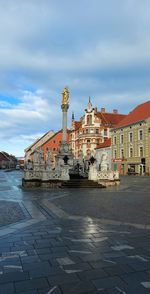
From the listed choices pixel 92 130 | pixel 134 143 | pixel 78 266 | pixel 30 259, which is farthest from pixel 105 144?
pixel 78 266

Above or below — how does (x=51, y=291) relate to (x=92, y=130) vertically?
below

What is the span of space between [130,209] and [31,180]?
541 inches

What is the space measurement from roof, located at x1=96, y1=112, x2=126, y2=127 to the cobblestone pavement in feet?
235

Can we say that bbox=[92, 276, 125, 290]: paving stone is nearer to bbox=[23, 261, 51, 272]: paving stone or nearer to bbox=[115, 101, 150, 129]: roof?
bbox=[23, 261, 51, 272]: paving stone

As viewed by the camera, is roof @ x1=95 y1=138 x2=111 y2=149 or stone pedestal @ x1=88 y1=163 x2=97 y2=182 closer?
stone pedestal @ x1=88 y1=163 x2=97 y2=182

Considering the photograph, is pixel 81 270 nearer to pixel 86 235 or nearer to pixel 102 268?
pixel 102 268

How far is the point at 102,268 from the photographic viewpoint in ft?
15.7

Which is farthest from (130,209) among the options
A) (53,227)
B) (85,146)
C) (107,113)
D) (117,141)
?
(107,113)

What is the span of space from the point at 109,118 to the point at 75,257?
77.7m

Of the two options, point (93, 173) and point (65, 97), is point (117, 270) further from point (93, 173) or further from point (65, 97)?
point (65, 97)

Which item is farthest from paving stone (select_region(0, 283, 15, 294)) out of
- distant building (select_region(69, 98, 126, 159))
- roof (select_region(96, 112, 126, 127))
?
roof (select_region(96, 112, 126, 127))

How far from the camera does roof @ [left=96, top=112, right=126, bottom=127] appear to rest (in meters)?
79.4

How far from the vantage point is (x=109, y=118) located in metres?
81.9

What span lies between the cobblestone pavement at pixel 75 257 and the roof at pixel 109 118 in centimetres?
7149
